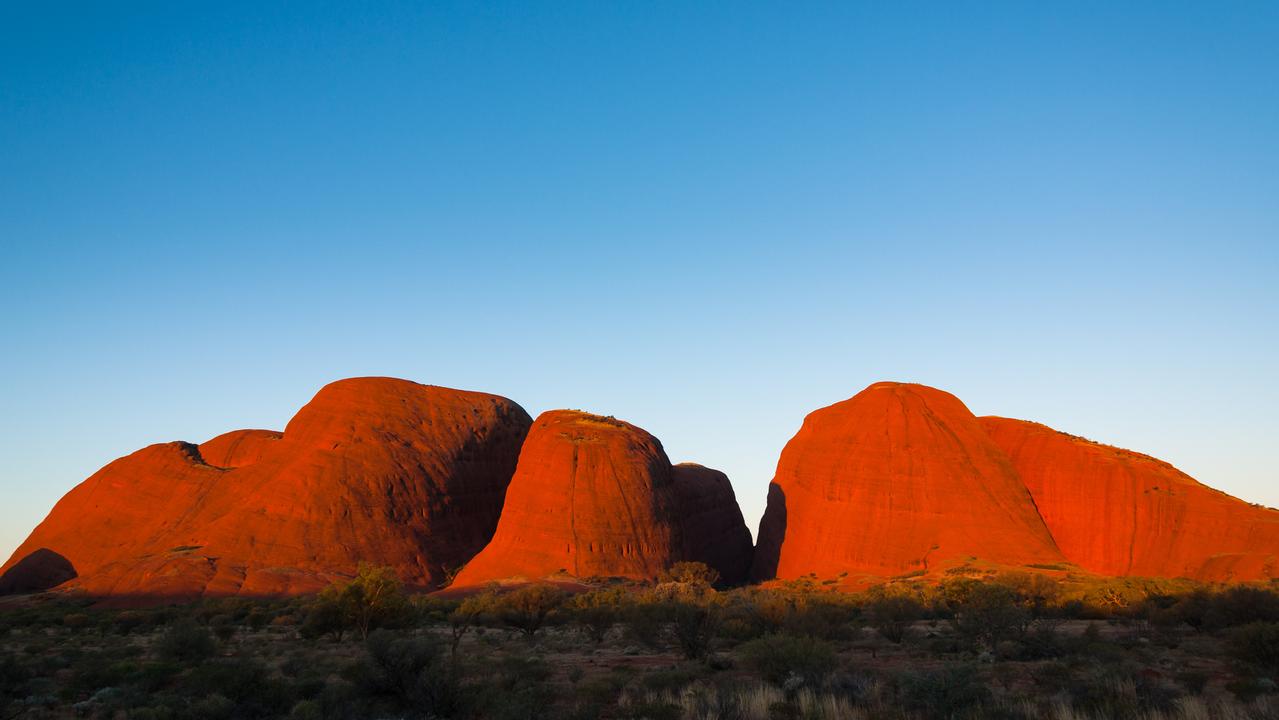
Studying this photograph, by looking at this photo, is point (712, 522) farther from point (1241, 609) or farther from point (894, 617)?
point (1241, 609)

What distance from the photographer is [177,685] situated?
14.6 metres

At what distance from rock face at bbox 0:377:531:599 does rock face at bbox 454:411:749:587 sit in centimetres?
698

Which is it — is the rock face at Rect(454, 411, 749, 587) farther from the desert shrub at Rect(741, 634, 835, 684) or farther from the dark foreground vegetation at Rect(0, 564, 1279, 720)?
the desert shrub at Rect(741, 634, 835, 684)

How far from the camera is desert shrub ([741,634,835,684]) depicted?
12.8 m

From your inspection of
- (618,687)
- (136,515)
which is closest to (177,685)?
(618,687)

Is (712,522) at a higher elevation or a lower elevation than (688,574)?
higher

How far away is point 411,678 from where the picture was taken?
12109 mm

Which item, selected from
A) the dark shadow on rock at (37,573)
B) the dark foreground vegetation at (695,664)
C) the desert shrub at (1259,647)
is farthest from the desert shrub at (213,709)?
the dark shadow on rock at (37,573)

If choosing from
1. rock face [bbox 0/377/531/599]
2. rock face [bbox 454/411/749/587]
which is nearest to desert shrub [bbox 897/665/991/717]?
rock face [bbox 454/411/749/587]

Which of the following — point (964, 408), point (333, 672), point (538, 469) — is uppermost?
point (964, 408)

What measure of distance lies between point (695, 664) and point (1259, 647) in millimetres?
9813

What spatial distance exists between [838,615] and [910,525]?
2923 cm

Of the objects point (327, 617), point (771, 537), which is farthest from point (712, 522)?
point (327, 617)

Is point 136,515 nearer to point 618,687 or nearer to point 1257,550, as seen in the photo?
point 618,687
